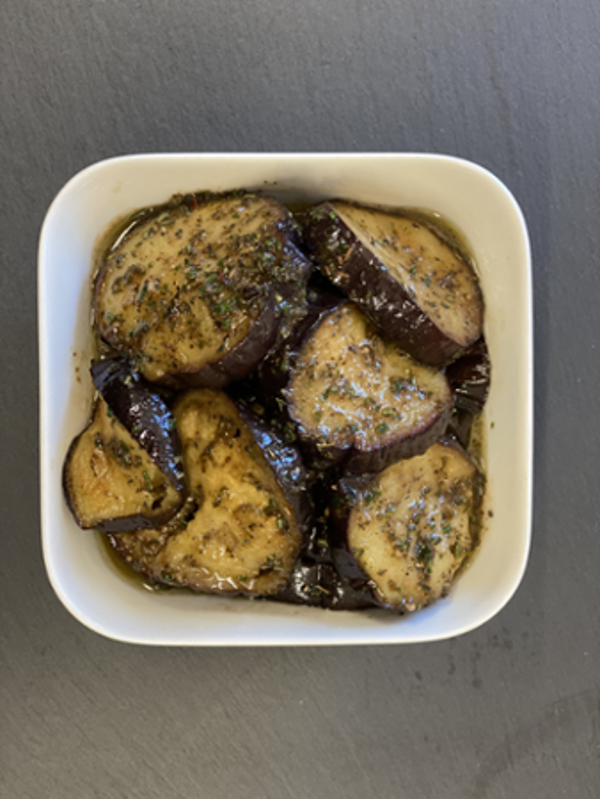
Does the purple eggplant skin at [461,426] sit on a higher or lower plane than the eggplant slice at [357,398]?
lower

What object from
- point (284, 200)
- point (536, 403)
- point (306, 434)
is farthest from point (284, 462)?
point (536, 403)

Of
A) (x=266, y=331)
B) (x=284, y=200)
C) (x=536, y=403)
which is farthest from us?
(x=536, y=403)

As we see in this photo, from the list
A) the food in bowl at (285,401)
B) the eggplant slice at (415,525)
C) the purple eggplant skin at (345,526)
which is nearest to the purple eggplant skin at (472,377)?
the food in bowl at (285,401)

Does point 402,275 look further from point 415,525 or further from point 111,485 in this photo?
point 111,485

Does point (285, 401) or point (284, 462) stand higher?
point (285, 401)

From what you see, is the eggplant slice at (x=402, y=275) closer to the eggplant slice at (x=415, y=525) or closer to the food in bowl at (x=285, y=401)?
the food in bowl at (x=285, y=401)

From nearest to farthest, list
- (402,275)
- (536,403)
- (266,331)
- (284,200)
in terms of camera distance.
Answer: (266,331) < (402,275) < (284,200) < (536,403)

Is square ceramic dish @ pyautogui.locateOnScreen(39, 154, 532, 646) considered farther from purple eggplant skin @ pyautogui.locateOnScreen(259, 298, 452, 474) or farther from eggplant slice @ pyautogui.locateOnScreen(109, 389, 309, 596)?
purple eggplant skin @ pyautogui.locateOnScreen(259, 298, 452, 474)

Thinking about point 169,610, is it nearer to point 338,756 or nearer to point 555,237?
point 338,756

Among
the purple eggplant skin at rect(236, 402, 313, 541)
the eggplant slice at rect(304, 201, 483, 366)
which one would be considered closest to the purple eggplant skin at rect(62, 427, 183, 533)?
the purple eggplant skin at rect(236, 402, 313, 541)
